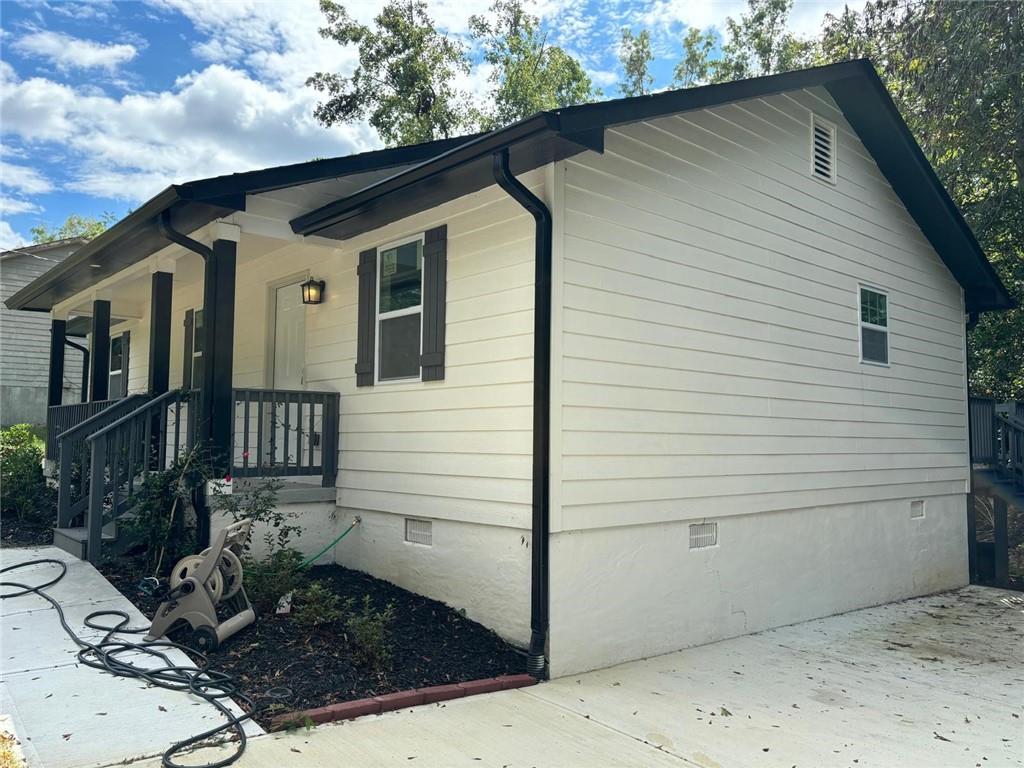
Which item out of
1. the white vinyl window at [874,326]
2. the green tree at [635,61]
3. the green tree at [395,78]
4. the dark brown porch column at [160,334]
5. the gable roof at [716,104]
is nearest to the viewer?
the gable roof at [716,104]

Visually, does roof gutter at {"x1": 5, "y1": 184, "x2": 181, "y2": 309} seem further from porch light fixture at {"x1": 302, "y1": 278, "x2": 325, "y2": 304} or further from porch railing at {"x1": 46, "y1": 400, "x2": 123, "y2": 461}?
porch light fixture at {"x1": 302, "y1": 278, "x2": 325, "y2": 304}

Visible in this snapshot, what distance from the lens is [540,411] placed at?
5.25m

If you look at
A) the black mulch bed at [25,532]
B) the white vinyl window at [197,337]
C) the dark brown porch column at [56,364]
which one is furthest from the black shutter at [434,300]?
the dark brown porch column at [56,364]

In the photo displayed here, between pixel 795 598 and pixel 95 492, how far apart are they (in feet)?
21.6

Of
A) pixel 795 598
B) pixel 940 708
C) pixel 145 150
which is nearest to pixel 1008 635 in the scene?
pixel 795 598

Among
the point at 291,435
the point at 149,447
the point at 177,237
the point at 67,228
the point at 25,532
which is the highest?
the point at 67,228

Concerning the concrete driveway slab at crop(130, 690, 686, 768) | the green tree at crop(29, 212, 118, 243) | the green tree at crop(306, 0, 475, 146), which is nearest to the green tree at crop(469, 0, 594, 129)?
the green tree at crop(306, 0, 475, 146)

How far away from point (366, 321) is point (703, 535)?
3.64 m

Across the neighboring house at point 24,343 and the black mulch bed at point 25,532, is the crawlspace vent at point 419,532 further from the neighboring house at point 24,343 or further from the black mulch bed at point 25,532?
the neighboring house at point 24,343

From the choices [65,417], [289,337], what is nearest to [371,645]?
[289,337]

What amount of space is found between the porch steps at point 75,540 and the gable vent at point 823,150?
810 cm

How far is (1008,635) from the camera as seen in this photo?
7.32 metres

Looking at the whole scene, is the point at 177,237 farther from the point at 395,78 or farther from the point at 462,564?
the point at 395,78

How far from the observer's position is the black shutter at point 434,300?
247 inches
